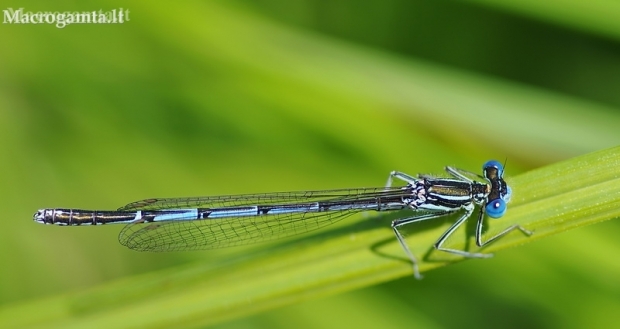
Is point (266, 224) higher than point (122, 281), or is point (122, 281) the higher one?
point (266, 224)

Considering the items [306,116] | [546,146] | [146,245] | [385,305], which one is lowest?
[385,305]

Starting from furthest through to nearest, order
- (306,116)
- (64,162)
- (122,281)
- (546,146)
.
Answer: (64,162), (306,116), (546,146), (122,281)

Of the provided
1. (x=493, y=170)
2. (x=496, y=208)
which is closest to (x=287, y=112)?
(x=493, y=170)

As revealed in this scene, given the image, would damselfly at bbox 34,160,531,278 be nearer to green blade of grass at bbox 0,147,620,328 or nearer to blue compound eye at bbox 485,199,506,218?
blue compound eye at bbox 485,199,506,218

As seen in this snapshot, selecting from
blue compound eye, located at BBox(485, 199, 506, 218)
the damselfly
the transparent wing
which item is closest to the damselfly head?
the damselfly

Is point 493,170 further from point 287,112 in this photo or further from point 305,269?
point 287,112

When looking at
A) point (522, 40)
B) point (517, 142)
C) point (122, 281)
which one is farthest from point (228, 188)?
point (522, 40)

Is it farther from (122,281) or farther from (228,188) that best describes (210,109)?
(122,281)
